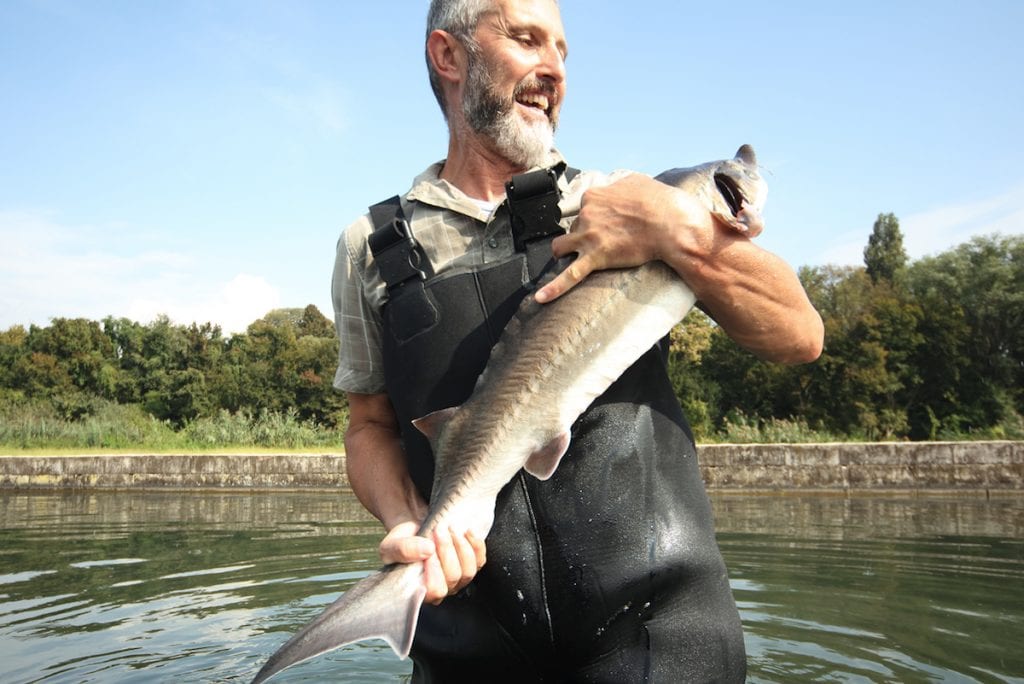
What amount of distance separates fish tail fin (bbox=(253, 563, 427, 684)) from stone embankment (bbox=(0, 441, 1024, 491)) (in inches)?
516

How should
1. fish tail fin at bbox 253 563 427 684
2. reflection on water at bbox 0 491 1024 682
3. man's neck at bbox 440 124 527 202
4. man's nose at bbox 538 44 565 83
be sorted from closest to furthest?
fish tail fin at bbox 253 563 427 684 < man's nose at bbox 538 44 565 83 < man's neck at bbox 440 124 527 202 < reflection on water at bbox 0 491 1024 682

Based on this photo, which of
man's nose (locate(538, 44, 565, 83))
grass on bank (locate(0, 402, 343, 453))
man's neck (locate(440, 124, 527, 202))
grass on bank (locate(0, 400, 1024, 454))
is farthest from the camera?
grass on bank (locate(0, 402, 343, 453))

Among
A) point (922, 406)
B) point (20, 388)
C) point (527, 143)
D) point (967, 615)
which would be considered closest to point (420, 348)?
point (527, 143)

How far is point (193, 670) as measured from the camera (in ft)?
15.2

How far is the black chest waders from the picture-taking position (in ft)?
7.49

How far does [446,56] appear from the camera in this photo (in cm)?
291

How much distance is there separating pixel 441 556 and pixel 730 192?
4.00 ft

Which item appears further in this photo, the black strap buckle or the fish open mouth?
the black strap buckle

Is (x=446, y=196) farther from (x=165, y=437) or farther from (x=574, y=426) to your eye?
(x=165, y=437)

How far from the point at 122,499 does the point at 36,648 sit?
34.2ft

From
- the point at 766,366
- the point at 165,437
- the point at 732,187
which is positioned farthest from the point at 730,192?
the point at 766,366

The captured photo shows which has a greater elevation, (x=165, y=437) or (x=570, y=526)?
(x=165, y=437)

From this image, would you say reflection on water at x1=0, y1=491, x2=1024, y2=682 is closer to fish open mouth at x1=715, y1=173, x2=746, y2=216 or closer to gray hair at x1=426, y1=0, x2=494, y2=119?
fish open mouth at x1=715, y1=173, x2=746, y2=216

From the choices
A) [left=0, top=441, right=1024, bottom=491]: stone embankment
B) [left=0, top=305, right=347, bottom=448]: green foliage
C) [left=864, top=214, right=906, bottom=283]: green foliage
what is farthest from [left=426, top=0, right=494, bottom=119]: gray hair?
[left=864, top=214, right=906, bottom=283]: green foliage
